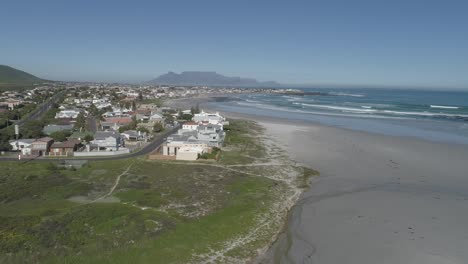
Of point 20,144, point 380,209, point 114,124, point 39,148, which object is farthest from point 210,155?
point 114,124

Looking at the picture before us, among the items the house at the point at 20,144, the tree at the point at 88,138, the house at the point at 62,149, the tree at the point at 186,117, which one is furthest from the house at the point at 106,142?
the tree at the point at 186,117

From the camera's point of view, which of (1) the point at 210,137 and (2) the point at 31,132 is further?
(2) the point at 31,132

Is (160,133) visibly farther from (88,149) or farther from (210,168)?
(210,168)

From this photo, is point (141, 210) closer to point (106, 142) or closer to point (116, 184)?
point (116, 184)

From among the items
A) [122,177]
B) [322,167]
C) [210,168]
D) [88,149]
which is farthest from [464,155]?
[88,149]

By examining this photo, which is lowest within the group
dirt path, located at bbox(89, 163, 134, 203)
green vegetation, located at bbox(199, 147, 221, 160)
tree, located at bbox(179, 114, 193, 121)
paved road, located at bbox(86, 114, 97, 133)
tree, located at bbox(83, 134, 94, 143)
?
dirt path, located at bbox(89, 163, 134, 203)

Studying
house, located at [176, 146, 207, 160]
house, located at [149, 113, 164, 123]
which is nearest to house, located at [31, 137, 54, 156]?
house, located at [176, 146, 207, 160]

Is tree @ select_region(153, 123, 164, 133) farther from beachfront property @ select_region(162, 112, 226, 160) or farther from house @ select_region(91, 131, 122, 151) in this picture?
house @ select_region(91, 131, 122, 151)

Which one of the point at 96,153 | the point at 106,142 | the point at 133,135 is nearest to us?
the point at 96,153
